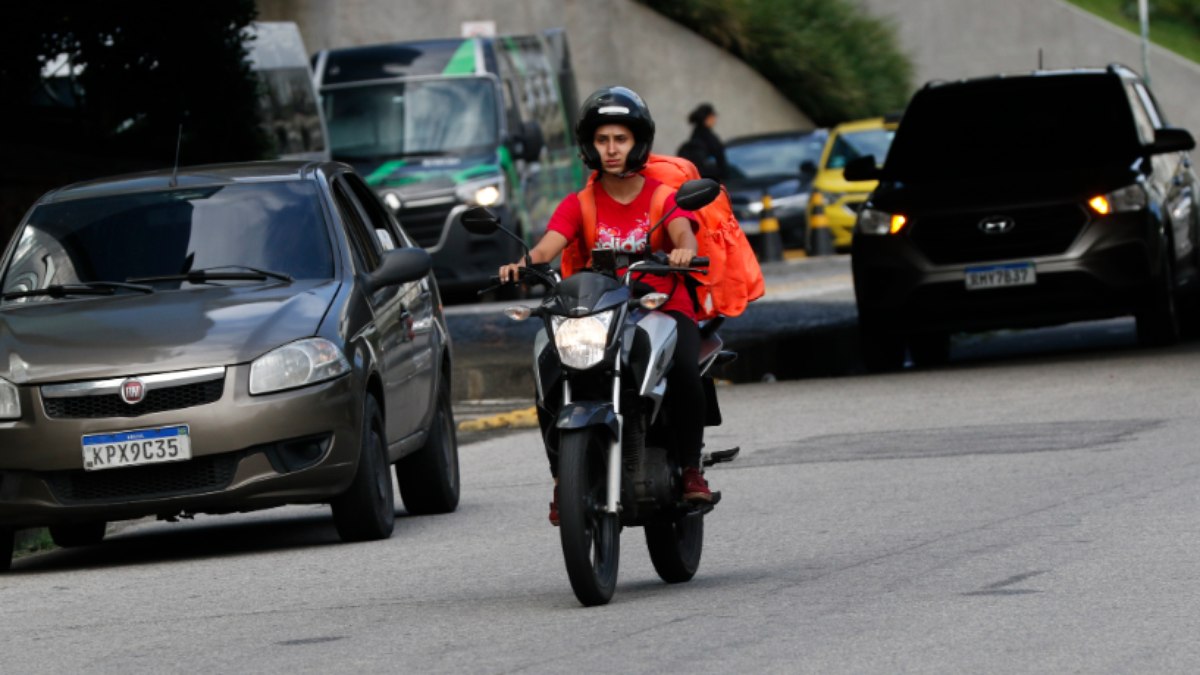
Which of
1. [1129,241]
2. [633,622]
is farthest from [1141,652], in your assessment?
[1129,241]

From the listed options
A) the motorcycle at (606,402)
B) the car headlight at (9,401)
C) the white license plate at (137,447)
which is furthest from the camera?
the car headlight at (9,401)

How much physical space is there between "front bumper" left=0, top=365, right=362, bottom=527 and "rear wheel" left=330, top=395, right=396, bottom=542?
33cm

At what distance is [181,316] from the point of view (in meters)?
11.1

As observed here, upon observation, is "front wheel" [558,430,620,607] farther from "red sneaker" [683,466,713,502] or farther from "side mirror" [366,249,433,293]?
"side mirror" [366,249,433,293]

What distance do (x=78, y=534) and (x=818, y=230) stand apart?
23092 mm

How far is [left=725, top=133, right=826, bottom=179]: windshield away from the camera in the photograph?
1444 inches

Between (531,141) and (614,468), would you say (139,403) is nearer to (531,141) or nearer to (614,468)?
(614,468)

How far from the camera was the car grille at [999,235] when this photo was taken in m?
18.1

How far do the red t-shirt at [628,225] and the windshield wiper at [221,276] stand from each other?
2.58 meters

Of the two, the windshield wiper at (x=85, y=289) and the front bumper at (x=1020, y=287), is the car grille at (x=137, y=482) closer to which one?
the windshield wiper at (x=85, y=289)

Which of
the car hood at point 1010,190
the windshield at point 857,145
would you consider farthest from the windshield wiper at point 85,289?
the windshield at point 857,145

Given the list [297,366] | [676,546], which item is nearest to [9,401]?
[297,366]

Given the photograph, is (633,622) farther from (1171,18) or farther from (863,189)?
(1171,18)

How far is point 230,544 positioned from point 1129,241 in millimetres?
8026
